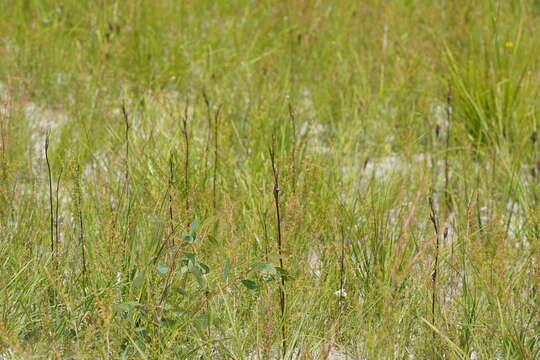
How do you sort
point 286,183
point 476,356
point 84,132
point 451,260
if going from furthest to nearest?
1. point 84,132
2. point 286,183
3. point 451,260
4. point 476,356

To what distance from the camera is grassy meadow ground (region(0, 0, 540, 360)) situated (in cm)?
213

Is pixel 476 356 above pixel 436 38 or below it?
below

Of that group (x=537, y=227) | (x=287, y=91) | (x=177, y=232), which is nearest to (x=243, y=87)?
(x=287, y=91)

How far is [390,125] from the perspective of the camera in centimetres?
386

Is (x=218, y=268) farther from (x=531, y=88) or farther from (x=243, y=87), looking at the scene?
(x=531, y=88)

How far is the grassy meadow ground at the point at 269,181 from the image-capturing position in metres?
2.13

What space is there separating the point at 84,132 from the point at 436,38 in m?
2.09

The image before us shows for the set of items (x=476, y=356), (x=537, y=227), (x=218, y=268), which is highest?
(x=537, y=227)

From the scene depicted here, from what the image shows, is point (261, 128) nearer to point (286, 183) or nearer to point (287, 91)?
point (287, 91)

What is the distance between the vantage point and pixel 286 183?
2.59m

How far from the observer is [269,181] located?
2975mm

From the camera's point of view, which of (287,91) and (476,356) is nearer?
(476,356)

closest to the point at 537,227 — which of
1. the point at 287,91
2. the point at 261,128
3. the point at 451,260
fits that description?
the point at 451,260

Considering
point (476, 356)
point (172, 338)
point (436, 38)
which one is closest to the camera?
point (172, 338)
